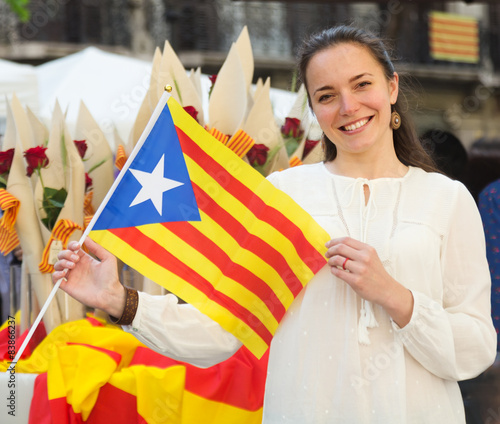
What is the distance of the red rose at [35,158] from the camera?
118 inches

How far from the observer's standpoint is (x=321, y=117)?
2020 mm

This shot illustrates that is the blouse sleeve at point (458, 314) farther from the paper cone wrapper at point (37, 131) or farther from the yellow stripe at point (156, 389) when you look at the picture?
the paper cone wrapper at point (37, 131)

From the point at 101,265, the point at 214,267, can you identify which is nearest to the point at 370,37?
the point at 214,267

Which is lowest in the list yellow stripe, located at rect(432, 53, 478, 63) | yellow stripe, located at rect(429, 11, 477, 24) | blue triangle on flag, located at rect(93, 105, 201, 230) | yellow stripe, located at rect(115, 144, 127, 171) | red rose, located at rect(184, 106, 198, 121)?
yellow stripe, located at rect(432, 53, 478, 63)

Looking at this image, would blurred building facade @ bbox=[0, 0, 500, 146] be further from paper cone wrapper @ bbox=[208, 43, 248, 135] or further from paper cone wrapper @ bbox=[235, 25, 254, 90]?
paper cone wrapper @ bbox=[208, 43, 248, 135]

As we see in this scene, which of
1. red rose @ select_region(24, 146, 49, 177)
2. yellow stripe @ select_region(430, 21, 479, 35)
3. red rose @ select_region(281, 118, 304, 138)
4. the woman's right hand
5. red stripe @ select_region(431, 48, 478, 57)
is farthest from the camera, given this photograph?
red stripe @ select_region(431, 48, 478, 57)

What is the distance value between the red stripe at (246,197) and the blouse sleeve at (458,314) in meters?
0.35

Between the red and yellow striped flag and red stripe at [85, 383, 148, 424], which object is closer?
red stripe at [85, 383, 148, 424]

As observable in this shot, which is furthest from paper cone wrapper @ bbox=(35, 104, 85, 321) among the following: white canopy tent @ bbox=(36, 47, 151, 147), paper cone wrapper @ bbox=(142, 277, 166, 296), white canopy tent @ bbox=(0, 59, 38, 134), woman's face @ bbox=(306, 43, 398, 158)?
white canopy tent @ bbox=(0, 59, 38, 134)

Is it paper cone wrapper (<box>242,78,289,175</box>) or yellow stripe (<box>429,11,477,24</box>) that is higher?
paper cone wrapper (<box>242,78,289,175</box>)

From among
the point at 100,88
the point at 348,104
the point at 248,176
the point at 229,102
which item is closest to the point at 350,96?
the point at 348,104

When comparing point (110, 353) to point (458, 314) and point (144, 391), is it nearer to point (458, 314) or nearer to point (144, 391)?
point (144, 391)

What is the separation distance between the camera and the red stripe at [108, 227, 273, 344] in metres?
2.04

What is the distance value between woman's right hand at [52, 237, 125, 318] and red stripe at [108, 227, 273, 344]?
0.08 m
